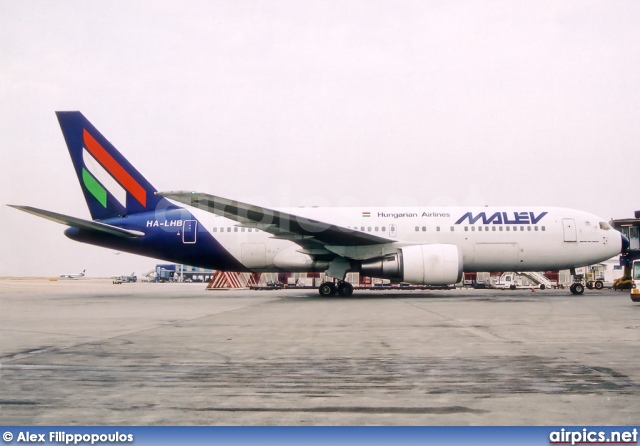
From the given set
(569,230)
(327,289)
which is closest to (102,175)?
(327,289)

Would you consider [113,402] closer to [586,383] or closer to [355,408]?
[355,408]

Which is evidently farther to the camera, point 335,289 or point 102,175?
point 102,175

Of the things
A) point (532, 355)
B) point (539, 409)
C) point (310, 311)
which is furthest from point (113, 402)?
point (310, 311)

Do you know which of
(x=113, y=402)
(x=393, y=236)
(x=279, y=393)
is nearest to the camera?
(x=113, y=402)

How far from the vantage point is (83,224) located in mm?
18641

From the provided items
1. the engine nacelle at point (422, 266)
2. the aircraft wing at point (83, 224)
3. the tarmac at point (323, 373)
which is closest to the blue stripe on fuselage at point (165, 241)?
the aircraft wing at point (83, 224)

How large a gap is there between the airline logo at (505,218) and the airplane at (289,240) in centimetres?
4

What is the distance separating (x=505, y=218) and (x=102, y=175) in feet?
51.5

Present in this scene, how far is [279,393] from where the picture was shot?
466cm

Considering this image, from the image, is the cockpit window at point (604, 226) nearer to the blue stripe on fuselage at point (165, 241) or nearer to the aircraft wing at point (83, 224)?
the blue stripe on fuselage at point (165, 241)

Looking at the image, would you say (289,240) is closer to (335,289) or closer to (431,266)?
(335,289)

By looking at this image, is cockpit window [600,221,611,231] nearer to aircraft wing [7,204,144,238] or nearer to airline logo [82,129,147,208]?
aircraft wing [7,204,144,238]

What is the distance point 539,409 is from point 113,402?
135 inches

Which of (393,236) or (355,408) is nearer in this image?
(355,408)
